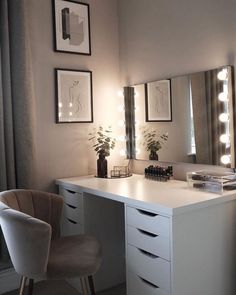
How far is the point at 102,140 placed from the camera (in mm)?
2816

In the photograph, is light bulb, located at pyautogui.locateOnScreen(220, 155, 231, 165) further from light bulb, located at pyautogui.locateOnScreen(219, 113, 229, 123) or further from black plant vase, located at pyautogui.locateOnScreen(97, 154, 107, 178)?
black plant vase, located at pyautogui.locateOnScreen(97, 154, 107, 178)

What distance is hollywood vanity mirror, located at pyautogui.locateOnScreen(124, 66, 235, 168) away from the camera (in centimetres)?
217

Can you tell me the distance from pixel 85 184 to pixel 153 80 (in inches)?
38.2

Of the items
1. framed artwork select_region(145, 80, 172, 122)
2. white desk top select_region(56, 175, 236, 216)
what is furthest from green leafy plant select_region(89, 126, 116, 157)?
framed artwork select_region(145, 80, 172, 122)

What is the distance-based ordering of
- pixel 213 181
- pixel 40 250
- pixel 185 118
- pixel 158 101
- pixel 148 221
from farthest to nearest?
pixel 158 101 → pixel 185 118 → pixel 213 181 → pixel 148 221 → pixel 40 250

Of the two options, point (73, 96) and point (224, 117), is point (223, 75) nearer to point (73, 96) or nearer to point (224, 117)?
point (224, 117)

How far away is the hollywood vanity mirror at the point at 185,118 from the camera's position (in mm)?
2168

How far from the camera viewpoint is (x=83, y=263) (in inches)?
70.6

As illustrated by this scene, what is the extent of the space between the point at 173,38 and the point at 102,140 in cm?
96

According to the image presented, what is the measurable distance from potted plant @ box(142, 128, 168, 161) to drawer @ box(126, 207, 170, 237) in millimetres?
817

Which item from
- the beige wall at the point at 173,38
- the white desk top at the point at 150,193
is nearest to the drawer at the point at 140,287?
the white desk top at the point at 150,193

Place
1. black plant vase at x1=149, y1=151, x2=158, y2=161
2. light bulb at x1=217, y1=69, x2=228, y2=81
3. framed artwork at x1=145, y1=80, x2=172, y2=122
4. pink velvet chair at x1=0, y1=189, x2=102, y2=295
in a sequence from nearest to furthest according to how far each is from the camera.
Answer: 1. pink velvet chair at x1=0, y1=189, x2=102, y2=295
2. light bulb at x1=217, y1=69, x2=228, y2=81
3. framed artwork at x1=145, y1=80, x2=172, y2=122
4. black plant vase at x1=149, y1=151, x2=158, y2=161

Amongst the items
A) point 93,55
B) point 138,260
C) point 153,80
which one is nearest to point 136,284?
point 138,260

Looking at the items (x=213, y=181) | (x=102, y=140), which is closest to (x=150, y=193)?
(x=213, y=181)
